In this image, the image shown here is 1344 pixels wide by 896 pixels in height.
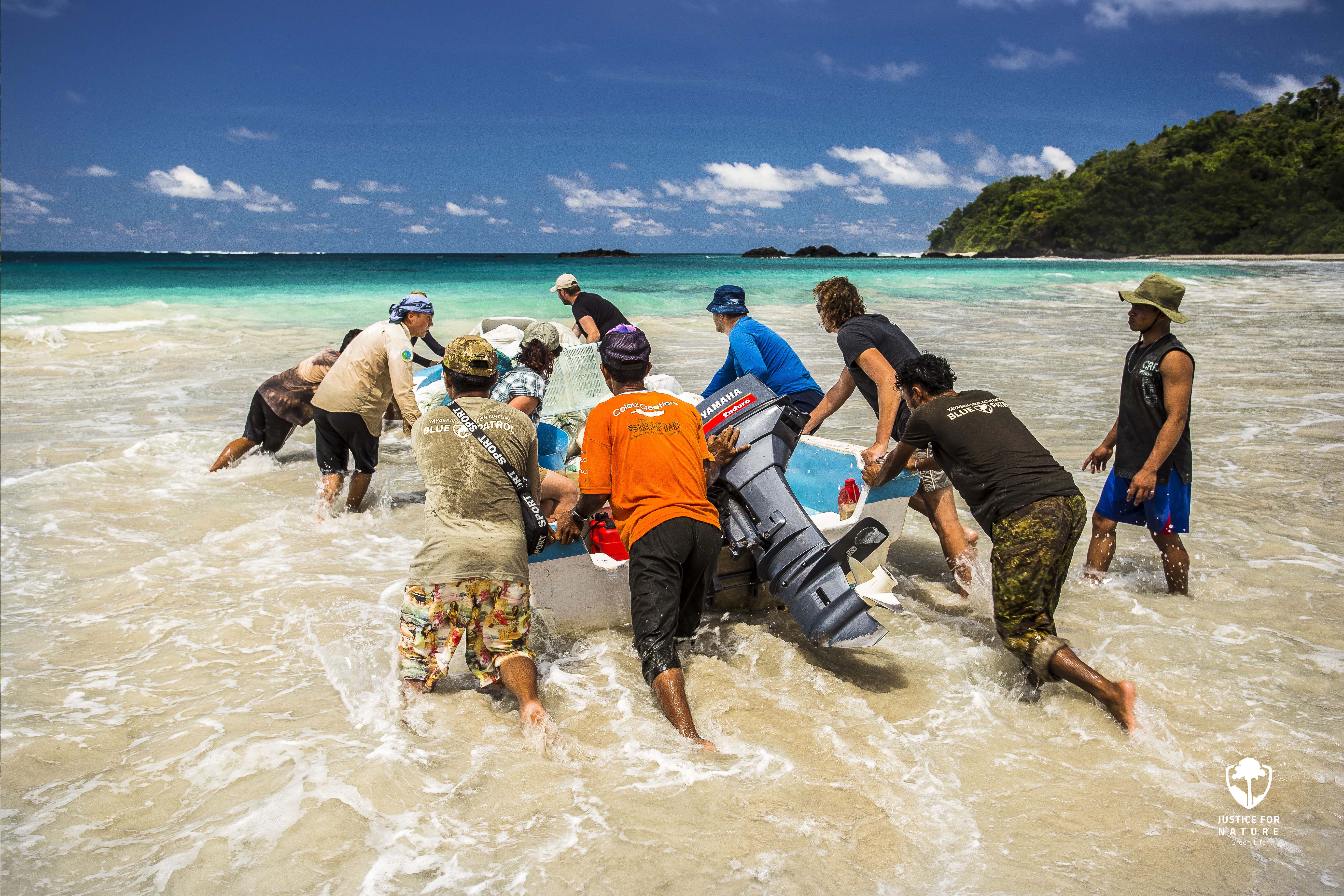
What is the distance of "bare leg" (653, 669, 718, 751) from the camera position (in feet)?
10.7

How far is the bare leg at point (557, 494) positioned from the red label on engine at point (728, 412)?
2.75 feet

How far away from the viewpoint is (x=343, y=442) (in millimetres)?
6199

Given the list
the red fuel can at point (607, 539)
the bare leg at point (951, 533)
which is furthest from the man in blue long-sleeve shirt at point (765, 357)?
the red fuel can at point (607, 539)

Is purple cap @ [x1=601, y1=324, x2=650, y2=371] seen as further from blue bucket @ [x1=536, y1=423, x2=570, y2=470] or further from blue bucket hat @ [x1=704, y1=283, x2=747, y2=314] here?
blue bucket hat @ [x1=704, y1=283, x2=747, y2=314]

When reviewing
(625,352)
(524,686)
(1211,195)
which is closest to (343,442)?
(625,352)

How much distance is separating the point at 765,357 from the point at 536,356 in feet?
4.82

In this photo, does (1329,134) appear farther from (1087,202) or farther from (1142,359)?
(1142,359)

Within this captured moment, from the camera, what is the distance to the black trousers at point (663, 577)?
3.38 m

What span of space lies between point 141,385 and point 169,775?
11.7 metres

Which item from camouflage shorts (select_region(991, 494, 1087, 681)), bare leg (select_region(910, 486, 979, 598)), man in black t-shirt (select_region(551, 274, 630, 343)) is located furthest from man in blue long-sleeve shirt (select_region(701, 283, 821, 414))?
man in black t-shirt (select_region(551, 274, 630, 343))

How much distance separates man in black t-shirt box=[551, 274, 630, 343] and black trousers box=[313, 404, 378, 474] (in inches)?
92.7

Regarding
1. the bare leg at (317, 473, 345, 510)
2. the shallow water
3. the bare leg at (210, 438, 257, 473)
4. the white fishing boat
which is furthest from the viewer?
the bare leg at (210, 438, 257, 473)

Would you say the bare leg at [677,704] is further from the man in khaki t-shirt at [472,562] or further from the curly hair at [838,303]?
the curly hair at [838,303]

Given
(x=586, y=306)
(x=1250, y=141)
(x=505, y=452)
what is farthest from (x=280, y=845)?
(x=1250, y=141)
